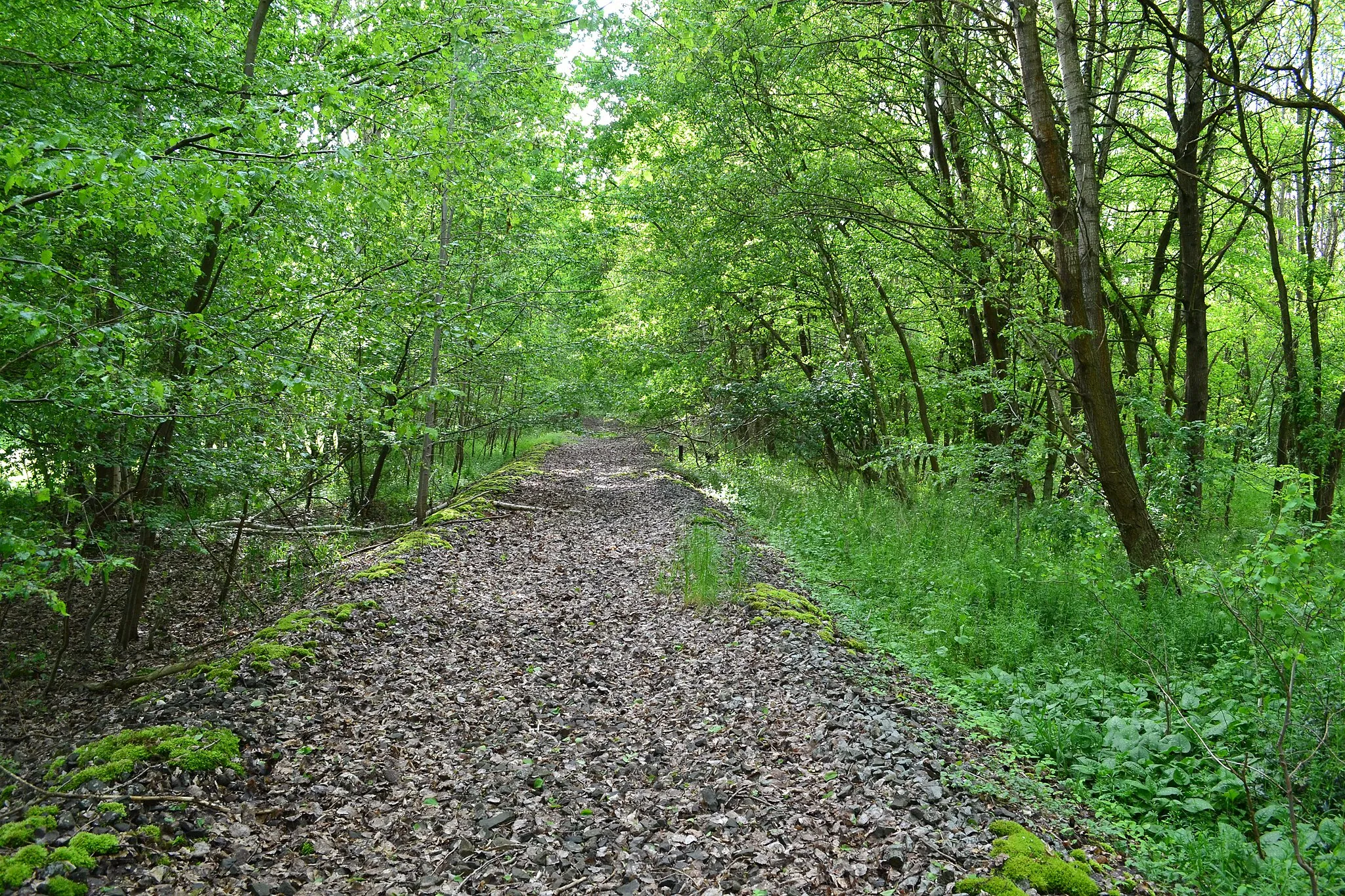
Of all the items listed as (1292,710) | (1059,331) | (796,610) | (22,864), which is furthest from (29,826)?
(1059,331)

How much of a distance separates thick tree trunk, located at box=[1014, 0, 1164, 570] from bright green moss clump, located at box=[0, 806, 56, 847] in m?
7.82

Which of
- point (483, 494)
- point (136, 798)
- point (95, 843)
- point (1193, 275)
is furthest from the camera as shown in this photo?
point (483, 494)

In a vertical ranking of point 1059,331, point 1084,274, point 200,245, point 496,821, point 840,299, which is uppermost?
point 840,299

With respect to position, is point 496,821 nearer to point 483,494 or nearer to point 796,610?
point 796,610

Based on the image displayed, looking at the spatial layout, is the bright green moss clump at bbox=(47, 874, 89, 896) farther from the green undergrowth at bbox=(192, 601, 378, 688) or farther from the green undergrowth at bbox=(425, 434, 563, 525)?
the green undergrowth at bbox=(425, 434, 563, 525)

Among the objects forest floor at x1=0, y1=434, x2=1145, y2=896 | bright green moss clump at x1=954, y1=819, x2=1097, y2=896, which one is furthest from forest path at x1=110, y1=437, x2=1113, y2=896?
bright green moss clump at x1=954, y1=819, x2=1097, y2=896

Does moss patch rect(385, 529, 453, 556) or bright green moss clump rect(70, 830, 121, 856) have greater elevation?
moss patch rect(385, 529, 453, 556)

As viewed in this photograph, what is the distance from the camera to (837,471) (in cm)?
1417

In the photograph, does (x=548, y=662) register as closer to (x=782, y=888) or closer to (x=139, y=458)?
(x=782, y=888)

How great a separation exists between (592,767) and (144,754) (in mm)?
2731

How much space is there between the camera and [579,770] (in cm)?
470

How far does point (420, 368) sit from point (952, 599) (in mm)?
11215

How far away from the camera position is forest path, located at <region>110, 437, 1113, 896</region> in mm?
3562

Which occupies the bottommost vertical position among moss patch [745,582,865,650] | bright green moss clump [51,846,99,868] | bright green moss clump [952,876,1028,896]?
bright green moss clump [952,876,1028,896]
